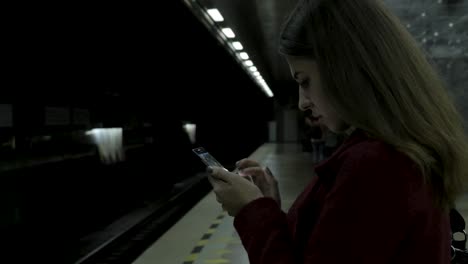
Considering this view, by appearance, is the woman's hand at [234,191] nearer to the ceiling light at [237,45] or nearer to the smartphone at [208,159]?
the smartphone at [208,159]

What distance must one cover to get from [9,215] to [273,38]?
7.05m

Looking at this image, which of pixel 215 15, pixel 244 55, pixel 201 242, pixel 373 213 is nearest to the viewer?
pixel 373 213

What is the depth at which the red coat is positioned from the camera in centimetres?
78

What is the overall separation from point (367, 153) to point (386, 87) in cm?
13

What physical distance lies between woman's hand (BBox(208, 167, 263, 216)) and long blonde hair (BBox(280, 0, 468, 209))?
0.26 meters

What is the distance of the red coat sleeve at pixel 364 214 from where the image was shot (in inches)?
30.6

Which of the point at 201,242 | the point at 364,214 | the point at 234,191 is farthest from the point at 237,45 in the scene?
the point at 364,214

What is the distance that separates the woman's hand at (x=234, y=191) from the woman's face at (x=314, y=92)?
203mm

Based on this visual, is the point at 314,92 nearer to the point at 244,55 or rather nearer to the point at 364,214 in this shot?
the point at 364,214

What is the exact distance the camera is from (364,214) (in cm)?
78

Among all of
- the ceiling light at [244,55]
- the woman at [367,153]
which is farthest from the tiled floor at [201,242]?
the ceiling light at [244,55]

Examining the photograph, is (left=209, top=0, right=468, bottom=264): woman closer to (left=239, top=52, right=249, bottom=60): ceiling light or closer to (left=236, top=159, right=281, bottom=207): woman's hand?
(left=236, top=159, right=281, bottom=207): woman's hand

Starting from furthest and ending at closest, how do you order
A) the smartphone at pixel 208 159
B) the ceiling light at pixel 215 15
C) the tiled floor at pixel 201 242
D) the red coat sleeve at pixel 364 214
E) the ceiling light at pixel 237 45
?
the ceiling light at pixel 237 45, the ceiling light at pixel 215 15, the tiled floor at pixel 201 242, the smartphone at pixel 208 159, the red coat sleeve at pixel 364 214

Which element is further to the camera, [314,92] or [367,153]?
[314,92]
